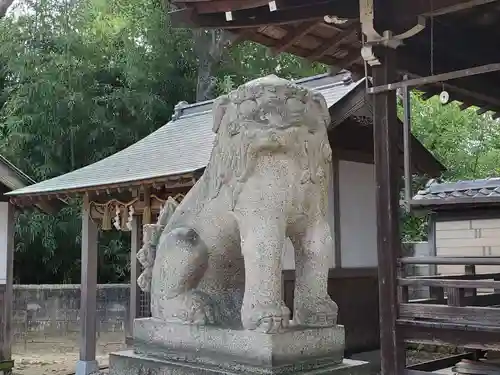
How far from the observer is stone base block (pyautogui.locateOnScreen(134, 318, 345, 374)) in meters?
2.96

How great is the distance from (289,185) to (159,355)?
1260mm

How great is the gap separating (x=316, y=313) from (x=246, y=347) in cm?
44

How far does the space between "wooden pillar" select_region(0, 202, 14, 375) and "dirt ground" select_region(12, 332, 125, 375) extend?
1.71 ft

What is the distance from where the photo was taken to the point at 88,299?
9828 millimetres

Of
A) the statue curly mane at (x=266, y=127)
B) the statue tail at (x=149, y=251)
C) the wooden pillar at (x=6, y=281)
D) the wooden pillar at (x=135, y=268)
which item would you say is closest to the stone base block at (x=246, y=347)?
the statue tail at (x=149, y=251)

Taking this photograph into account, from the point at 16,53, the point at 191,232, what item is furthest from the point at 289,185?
the point at 16,53

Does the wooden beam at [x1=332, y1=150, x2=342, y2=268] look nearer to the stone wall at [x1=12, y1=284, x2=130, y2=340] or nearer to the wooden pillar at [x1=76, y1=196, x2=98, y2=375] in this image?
the wooden pillar at [x1=76, y1=196, x2=98, y2=375]

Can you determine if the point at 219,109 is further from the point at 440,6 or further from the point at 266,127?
the point at 440,6

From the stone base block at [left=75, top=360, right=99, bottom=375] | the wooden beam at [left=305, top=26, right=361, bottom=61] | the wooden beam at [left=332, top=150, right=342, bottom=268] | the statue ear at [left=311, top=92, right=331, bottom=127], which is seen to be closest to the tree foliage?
the stone base block at [left=75, top=360, right=99, bottom=375]

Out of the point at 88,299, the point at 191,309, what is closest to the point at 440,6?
the point at 191,309

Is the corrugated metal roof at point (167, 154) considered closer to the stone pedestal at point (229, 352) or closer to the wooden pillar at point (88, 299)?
the wooden pillar at point (88, 299)

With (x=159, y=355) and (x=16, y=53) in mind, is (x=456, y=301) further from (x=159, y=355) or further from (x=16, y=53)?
(x=16, y=53)

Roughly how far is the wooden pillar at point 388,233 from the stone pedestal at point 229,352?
4.44 feet

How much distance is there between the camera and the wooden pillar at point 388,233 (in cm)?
466
